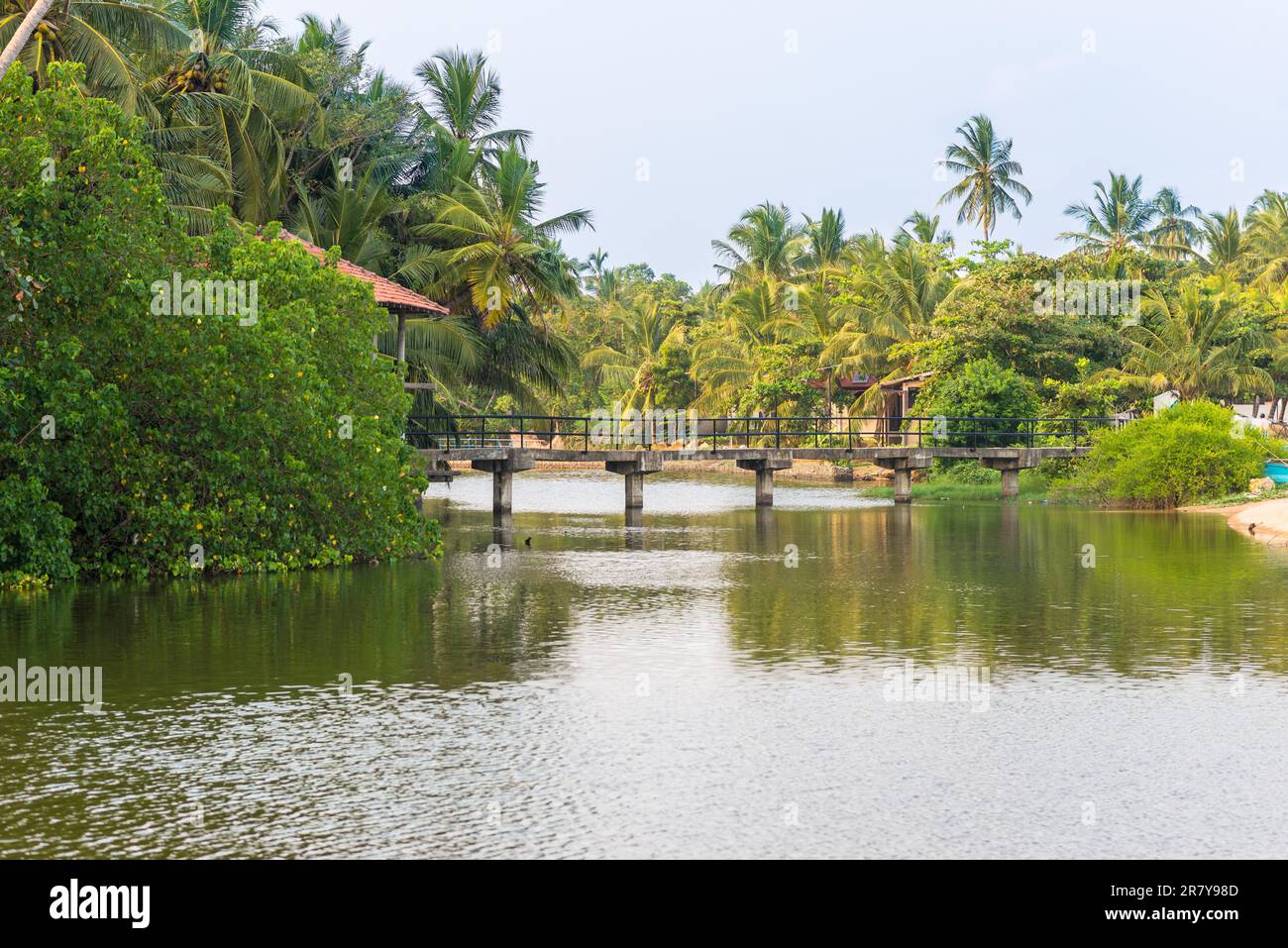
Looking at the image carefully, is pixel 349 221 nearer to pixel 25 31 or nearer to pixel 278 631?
pixel 25 31

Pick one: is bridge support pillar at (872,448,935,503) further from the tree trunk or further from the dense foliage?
the tree trunk

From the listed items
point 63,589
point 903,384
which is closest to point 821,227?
point 903,384

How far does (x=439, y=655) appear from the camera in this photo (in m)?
16.0

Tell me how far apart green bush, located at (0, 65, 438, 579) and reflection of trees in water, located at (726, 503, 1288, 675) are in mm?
7631

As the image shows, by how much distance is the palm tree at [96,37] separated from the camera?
27844mm

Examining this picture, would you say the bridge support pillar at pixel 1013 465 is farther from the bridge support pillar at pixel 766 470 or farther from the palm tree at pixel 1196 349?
the bridge support pillar at pixel 766 470

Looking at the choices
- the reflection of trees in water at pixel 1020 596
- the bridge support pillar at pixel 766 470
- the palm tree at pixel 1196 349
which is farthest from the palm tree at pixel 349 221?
the palm tree at pixel 1196 349

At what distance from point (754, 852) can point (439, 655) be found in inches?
312

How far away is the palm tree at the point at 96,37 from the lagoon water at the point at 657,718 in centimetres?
1145

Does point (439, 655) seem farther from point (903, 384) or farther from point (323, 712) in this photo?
point (903, 384)

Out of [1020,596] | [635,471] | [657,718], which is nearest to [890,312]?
[635,471]

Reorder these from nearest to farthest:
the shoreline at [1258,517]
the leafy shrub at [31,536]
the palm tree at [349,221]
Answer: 1. the leafy shrub at [31,536]
2. the shoreline at [1258,517]
3. the palm tree at [349,221]

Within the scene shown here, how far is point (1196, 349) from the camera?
55.8m
